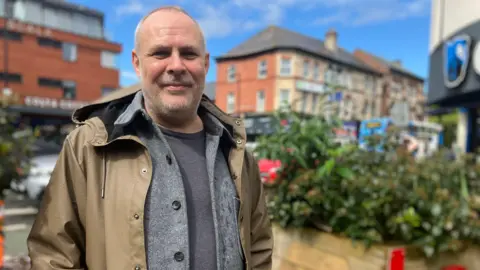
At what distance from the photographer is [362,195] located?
2814 millimetres

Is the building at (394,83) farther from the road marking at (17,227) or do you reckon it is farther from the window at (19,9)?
the road marking at (17,227)

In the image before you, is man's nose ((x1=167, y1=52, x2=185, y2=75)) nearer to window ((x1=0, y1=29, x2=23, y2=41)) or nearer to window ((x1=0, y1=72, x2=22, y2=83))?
window ((x1=0, y1=72, x2=22, y2=83))

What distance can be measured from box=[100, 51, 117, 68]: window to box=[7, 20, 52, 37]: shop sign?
3.72m

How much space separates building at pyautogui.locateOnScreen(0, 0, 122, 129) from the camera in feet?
76.1

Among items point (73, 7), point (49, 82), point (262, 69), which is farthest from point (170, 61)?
point (73, 7)

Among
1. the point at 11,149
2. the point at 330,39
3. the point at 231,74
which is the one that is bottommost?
the point at 11,149

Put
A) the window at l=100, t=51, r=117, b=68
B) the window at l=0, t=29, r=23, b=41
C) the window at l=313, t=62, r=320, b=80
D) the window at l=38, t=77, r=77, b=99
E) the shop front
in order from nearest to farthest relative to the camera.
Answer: the window at l=0, t=29, r=23, b=41 < the shop front < the window at l=38, t=77, r=77, b=99 < the window at l=100, t=51, r=117, b=68 < the window at l=313, t=62, r=320, b=80

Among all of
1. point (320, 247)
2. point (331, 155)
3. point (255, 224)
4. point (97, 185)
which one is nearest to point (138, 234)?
point (97, 185)

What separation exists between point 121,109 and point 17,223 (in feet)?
22.7

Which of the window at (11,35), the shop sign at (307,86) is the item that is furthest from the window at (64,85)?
the shop sign at (307,86)

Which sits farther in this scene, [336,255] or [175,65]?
[336,255]

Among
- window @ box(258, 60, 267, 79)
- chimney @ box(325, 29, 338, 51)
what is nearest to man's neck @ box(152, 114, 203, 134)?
window @ box(258, 60, 267, 79)

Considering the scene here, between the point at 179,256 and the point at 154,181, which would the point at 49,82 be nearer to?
the point at 154,181

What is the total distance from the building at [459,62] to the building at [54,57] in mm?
21506
